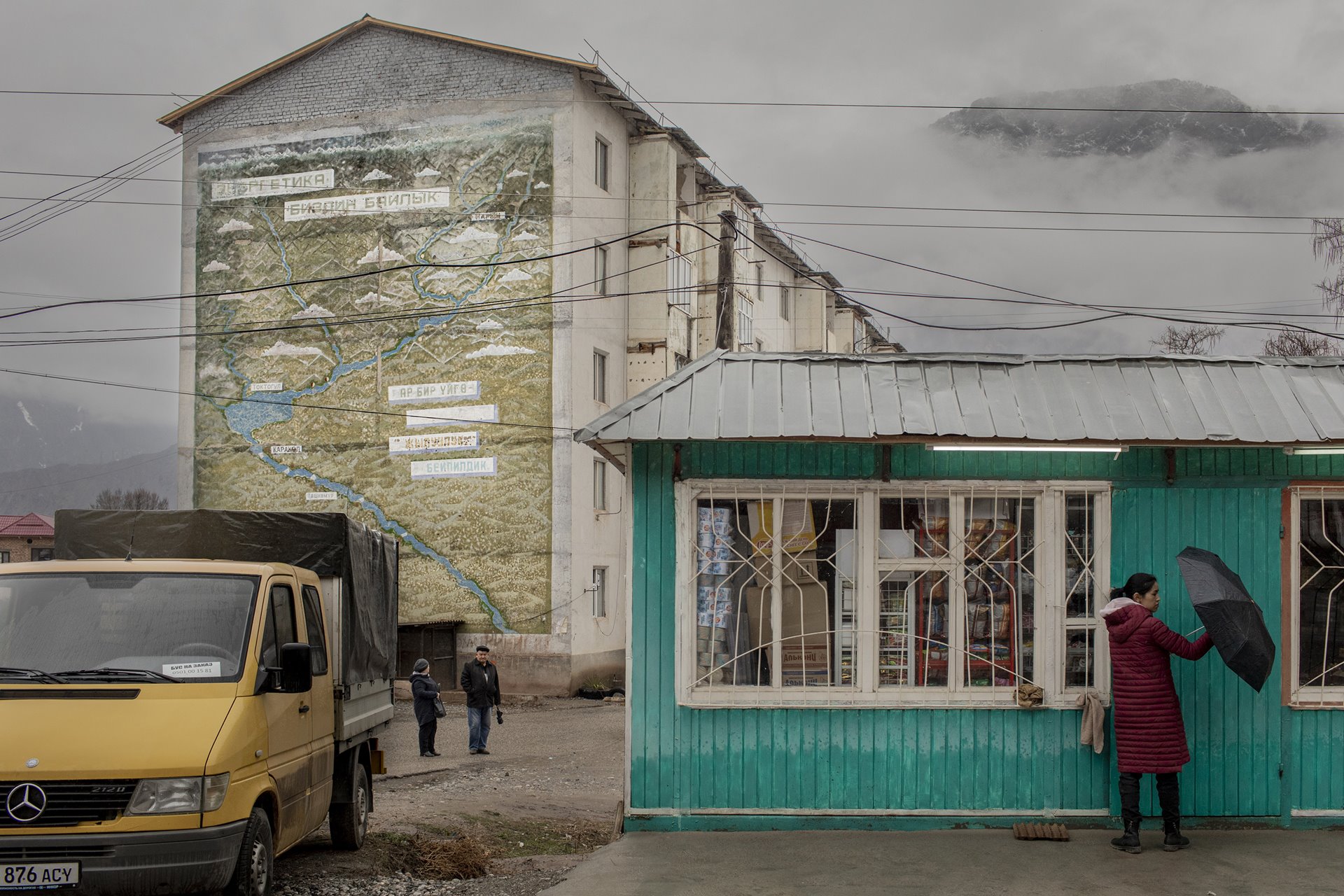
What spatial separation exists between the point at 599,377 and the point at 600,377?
35 millimetres

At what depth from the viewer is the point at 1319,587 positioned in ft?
32.6

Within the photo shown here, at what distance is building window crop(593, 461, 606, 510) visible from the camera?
32.9 m

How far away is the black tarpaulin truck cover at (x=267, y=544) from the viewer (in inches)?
422

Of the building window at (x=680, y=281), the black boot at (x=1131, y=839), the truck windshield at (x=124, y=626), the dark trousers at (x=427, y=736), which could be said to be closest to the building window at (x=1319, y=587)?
the black boot at (x=1131, y=839)

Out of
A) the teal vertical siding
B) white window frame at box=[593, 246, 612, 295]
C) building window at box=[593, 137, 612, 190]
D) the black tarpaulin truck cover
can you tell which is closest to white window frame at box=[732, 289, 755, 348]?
white window frame at box=[593, 246, 612, 295]

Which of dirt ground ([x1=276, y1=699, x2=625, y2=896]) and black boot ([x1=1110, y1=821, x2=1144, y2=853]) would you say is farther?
dirt ground ([x1=276, y1=699, x2=625, y2=896])

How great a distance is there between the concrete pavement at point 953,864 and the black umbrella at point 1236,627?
1285mm

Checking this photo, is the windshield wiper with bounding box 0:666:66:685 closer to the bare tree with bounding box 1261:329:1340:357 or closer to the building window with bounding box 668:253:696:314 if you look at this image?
the building window with bounding box 668:253:696:314

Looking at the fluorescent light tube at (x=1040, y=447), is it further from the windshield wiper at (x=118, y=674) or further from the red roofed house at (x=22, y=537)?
the red roofed house at (x=22, y=537)

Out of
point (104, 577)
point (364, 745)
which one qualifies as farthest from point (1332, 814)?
point (104, 577)

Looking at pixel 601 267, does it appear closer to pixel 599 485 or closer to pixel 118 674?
pixel 599 485

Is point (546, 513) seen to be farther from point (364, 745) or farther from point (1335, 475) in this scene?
point (1335, 475)

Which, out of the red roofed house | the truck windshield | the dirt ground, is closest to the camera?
the truck windshield

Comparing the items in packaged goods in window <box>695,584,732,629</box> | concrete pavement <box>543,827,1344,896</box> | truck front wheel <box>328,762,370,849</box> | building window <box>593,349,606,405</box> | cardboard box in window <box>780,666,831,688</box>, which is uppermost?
building window <box>593,349,606,405</box>
